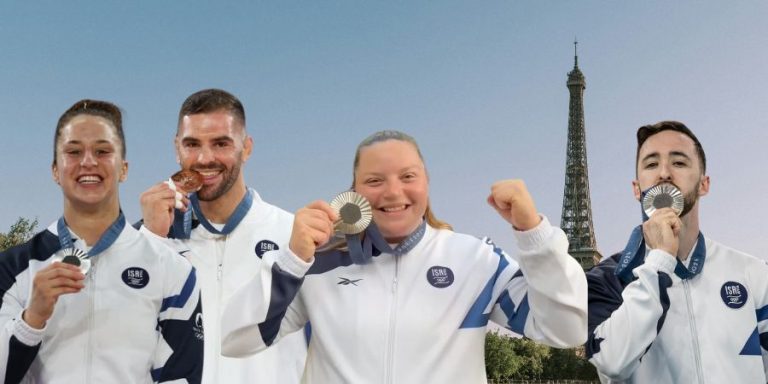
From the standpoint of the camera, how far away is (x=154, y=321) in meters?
7.51

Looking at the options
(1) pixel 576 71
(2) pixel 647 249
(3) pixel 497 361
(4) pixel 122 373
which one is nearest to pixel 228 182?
(4) pixel 122 373

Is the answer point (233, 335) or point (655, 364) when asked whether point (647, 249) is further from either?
point (233, 335)

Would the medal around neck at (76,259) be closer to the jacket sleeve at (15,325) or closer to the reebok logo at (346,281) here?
the jacket sleeve at (15,325)

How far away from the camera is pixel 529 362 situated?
11894 cm

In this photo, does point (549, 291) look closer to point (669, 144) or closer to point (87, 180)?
point (669, 144)

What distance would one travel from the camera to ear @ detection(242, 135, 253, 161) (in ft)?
29.1

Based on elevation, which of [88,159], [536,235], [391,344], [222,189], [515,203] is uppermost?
[222,189]

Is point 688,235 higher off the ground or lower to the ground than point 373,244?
higher

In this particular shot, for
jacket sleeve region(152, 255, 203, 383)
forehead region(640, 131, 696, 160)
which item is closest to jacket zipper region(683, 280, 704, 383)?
forehead region(640, 131, 696, 160)

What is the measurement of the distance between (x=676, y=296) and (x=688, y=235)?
572mm

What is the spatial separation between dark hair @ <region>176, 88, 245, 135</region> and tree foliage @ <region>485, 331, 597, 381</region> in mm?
104948

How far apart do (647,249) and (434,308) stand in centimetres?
271

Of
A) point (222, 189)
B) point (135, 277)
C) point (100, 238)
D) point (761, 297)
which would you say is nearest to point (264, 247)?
point (222, 189)

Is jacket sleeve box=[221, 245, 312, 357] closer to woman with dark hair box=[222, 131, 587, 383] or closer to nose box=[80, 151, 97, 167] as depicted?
woman with dark hair box=[222, 131, 587, 383]
